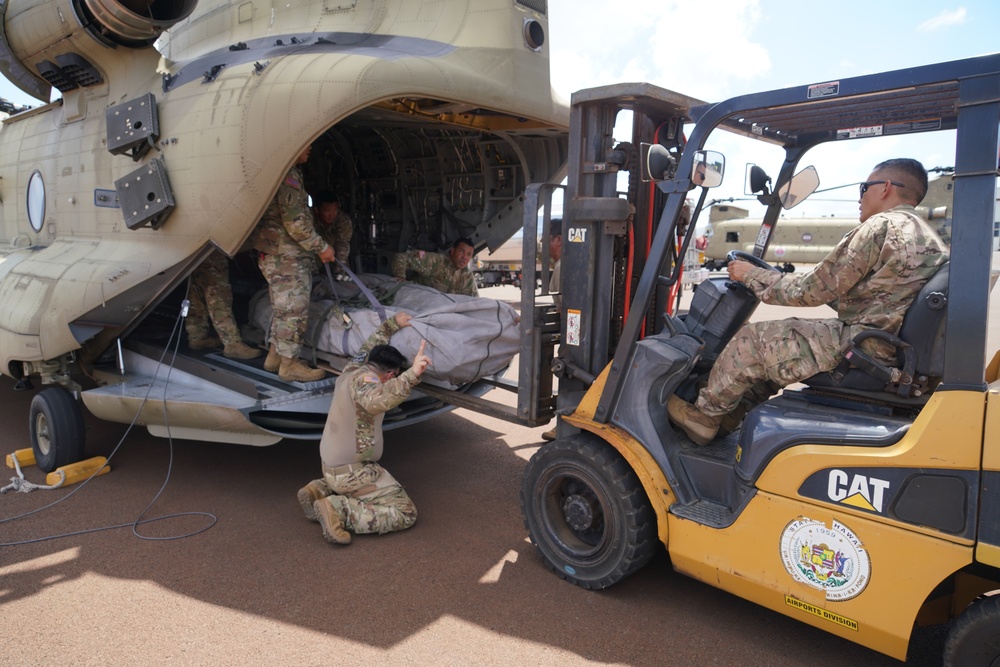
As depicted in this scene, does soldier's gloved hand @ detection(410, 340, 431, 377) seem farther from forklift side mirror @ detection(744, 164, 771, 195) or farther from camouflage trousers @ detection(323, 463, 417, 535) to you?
forklift side mirror @ detection(744, 164, 771, 195)

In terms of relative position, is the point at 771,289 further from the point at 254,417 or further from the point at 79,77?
the point at 79,77

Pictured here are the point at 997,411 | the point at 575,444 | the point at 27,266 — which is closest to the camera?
the point at 997,411

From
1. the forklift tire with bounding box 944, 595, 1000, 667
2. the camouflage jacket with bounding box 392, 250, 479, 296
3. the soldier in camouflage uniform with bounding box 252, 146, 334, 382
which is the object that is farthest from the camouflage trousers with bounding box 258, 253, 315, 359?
the forklift tire with bounding box 944, 595, 1000, 667

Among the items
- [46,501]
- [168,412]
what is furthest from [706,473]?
[46,501]

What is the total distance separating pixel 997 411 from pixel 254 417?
13.8 feet

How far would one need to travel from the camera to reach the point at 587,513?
3.53 metres

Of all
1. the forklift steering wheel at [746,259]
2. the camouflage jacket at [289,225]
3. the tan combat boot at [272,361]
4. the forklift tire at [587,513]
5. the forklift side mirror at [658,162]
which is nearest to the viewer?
the forklift side mirror at [658,162]

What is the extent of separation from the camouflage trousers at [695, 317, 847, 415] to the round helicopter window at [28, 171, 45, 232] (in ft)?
20.2

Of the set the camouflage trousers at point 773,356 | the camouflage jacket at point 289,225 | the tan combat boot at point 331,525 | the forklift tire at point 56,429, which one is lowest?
the tan combat boot at point 331,525

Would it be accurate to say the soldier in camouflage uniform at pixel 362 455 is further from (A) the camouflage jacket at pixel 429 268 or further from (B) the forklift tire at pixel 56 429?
(B) the forklift tire at pixel 56 429

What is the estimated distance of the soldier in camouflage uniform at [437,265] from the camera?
6199mm

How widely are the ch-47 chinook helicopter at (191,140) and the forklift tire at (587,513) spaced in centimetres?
184

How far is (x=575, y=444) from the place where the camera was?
11.5 ft

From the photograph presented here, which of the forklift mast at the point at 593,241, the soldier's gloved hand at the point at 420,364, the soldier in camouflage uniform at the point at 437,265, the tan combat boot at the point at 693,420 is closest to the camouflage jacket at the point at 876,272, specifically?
the tan combat boot at the point at 693,420
